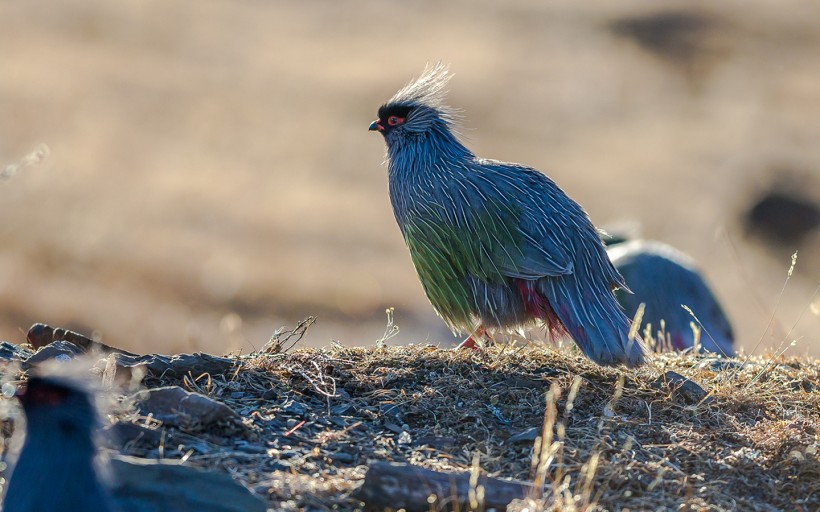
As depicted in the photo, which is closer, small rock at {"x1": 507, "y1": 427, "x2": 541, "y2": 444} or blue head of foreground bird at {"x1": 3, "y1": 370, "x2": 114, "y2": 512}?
blue head of foreground bird at {"x1": 3, "y1": 370, "x2": 114, "y2": 512}

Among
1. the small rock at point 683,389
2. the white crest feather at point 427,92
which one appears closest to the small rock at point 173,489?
the small rock at point 683,389

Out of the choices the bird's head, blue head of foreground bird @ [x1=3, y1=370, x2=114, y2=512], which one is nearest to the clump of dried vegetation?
blue head of foreground bird @ [x1=3, y1=370, x2=114, y2=512]

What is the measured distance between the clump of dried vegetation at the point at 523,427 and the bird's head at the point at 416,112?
186 cm

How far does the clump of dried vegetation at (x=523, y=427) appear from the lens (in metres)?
5.39

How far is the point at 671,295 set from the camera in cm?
1159

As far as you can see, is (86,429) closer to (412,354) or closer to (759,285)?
(412,354)

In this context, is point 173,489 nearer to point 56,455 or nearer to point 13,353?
point 56,455

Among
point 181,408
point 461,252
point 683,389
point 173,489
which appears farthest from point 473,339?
point 173,489

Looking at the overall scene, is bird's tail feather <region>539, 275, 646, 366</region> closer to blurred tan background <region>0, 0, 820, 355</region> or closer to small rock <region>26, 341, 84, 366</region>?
small rock <region>26, 341, 84, 366</region>

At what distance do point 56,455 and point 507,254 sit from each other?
3743 mm

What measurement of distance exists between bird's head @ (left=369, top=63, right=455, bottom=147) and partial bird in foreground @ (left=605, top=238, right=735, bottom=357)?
379cm

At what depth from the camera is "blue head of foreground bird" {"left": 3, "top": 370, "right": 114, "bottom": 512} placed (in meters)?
4.13

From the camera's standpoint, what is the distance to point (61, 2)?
32375 millimetres

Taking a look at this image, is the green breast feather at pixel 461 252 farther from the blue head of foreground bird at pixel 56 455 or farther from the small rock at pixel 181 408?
the blue head of foreground bird at pixel 56 455
